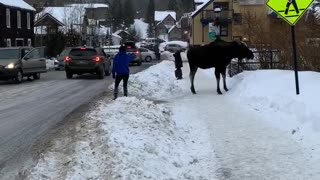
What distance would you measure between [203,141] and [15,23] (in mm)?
46585

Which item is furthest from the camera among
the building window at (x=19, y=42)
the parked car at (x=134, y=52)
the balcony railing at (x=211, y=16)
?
the balcony railing at (x=211, y=16)

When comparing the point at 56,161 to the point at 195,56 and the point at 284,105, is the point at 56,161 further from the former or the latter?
the point at 195,56

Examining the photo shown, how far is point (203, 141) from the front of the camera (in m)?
9.56

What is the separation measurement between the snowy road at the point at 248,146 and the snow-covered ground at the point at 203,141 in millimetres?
13

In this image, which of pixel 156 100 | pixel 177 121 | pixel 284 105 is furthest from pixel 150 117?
pixel 156 100

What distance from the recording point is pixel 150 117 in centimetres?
1107

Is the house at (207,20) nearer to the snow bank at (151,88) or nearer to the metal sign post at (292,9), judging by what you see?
the snow bank at (151,88)

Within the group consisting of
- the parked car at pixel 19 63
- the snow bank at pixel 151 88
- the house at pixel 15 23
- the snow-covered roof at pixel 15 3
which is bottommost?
the snow bank at pixel 151 88

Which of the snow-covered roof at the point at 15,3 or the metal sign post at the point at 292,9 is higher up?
the snow-covered roof at the point at 15,3

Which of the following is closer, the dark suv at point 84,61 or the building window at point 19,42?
the dark suv at point 84,61

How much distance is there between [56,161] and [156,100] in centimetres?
834

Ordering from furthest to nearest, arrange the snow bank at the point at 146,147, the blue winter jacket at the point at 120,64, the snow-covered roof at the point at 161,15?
the snow-covered roof at the point at 161,15, the blue winter jacket at the point at 120,64, the snow bank at the point at 146,147

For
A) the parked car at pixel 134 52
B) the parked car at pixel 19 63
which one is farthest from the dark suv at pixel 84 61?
the parked car at pixel 134 52

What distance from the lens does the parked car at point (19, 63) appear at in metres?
24.9
